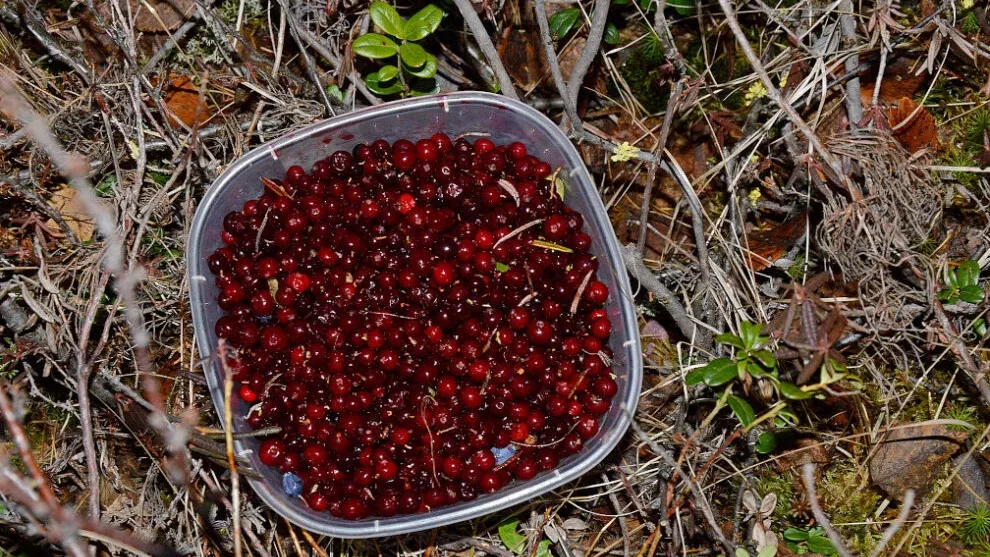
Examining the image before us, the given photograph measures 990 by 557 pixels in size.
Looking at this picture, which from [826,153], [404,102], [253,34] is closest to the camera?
[826,153]

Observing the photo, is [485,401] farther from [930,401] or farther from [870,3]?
[870,3]

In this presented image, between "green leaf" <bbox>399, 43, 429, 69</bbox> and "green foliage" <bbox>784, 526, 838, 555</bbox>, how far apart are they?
1.66 metres

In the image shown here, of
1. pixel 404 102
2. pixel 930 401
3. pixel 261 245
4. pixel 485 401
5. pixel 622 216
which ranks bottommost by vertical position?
pixel 930 401

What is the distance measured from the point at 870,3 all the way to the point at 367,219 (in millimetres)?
1567

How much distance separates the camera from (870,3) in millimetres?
2221

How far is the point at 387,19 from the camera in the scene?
2109 millimetres

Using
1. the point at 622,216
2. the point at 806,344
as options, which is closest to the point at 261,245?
the point at 622,216

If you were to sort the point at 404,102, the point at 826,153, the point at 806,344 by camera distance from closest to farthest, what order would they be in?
1. the point at 806,344
2. the point at 826,153
3. the point at 404,102

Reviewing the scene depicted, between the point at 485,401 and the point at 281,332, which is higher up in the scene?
the point at 281,332

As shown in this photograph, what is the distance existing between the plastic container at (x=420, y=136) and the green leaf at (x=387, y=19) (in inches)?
7.6

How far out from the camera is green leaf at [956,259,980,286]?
1.99 meters

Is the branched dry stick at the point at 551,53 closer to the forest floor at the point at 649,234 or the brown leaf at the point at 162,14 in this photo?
the forest floor at the point at 649,234

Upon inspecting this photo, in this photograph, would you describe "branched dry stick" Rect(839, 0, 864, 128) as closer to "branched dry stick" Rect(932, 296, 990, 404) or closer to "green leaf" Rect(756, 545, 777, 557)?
"branched dry stick" Rect(932, 296, 990, 404)

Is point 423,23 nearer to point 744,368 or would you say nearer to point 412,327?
point 412,327
